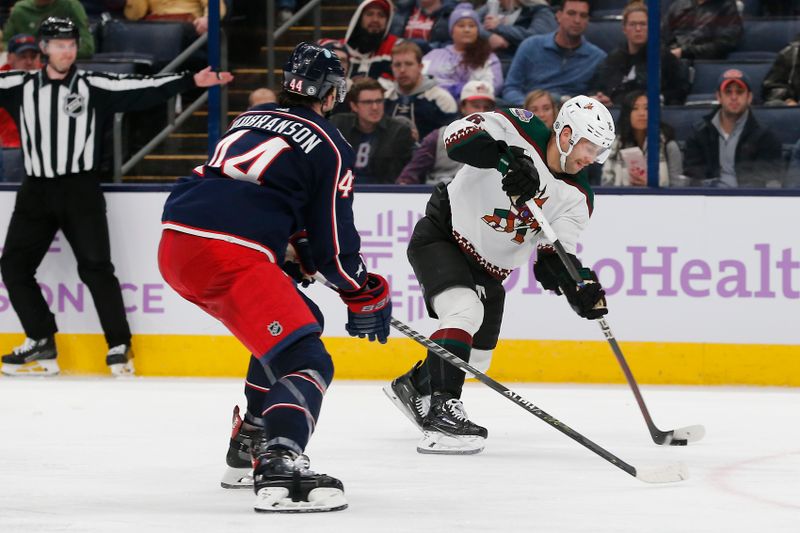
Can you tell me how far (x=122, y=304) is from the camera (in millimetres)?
6195

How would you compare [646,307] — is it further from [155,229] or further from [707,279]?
[155,229]

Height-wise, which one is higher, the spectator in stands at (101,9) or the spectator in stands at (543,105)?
the spectator in stands at (101,9)

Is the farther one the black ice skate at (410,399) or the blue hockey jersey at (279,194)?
the black ice skate at (410,399)

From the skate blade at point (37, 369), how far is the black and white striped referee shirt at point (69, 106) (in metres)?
0.81

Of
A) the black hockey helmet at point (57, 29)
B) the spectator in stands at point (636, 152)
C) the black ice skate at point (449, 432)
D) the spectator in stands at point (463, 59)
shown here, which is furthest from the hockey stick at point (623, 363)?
the black hockey helmet at point (57, 29)

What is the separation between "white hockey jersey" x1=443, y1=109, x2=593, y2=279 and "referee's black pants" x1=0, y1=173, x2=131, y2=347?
2052 millimetres

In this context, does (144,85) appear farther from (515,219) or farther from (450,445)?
(450,445)

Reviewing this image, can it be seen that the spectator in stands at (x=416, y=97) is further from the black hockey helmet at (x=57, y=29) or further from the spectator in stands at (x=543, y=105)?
the black hockey helmet at (x=57, y=29)

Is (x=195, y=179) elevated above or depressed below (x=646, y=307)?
above

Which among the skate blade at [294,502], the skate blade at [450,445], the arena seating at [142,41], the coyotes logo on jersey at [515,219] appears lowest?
the skate blade at [450,445]

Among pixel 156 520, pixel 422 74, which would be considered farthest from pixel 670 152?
pixel 156 520

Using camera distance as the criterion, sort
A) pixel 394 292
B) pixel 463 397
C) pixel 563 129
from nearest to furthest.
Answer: pixel 563 129 → pixel 463 397 → pixel 394 292

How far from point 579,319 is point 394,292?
2.58 feet

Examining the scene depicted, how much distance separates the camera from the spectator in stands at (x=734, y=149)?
590cm
